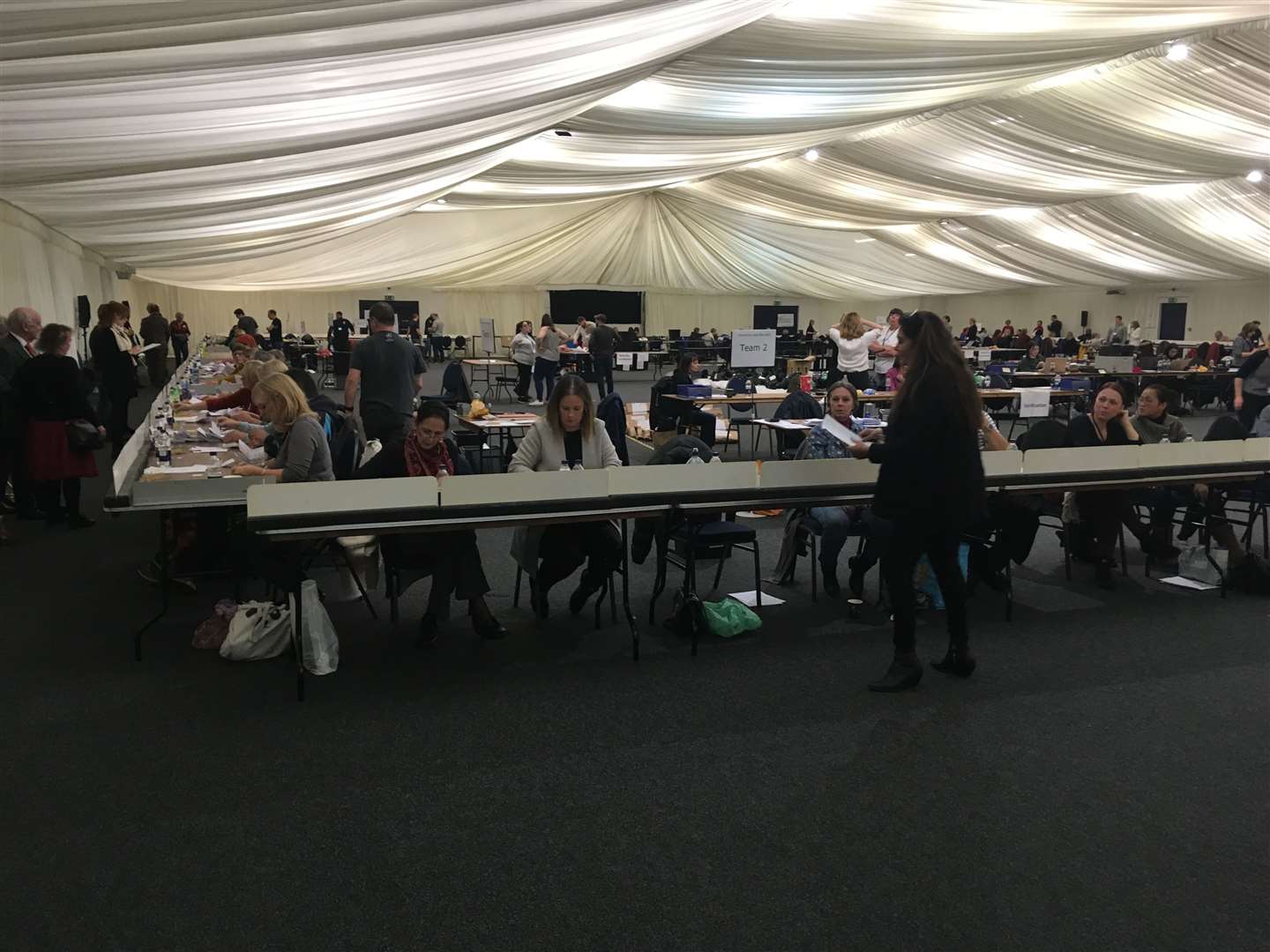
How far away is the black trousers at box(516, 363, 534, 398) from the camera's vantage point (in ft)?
43.6

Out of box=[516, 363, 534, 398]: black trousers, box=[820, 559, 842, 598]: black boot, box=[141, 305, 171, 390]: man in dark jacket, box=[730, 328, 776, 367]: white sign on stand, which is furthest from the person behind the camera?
box=[141, 305, 171, 390]: man in dark jacket

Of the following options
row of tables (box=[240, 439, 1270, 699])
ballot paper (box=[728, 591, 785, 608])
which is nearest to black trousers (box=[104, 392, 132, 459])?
row of tables (box=[240, 439, 1270, 699])

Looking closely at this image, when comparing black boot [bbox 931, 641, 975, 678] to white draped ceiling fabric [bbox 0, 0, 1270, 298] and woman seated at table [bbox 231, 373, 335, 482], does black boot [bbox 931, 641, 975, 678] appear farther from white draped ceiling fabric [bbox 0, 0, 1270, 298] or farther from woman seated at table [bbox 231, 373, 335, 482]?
white draped ceiling fabric [bbox 0, 0, 1270, 298]

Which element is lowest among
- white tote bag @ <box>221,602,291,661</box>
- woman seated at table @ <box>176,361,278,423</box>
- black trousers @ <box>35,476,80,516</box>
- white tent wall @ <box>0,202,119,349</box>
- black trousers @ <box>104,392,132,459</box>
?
white tote bag @ <box>221,602,291,661</box>

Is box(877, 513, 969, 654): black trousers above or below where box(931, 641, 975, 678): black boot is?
above

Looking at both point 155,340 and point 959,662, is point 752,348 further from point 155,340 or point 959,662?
point 155,340

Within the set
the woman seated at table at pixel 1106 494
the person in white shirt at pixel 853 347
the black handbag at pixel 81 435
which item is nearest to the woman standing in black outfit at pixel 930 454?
the woman seated at table at pixel 1106 494

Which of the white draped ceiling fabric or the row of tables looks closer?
the row of tables

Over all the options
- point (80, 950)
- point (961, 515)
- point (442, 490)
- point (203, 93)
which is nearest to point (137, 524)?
point (203, 93)

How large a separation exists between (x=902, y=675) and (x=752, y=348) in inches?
228

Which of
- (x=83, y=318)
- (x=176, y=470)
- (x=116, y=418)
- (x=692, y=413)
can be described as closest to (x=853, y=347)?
(x=692, y=413)

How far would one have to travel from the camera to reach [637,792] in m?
2.56

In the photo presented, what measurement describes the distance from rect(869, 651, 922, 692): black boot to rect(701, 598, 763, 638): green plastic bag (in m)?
0.70

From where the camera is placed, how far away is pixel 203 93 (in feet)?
12.5
